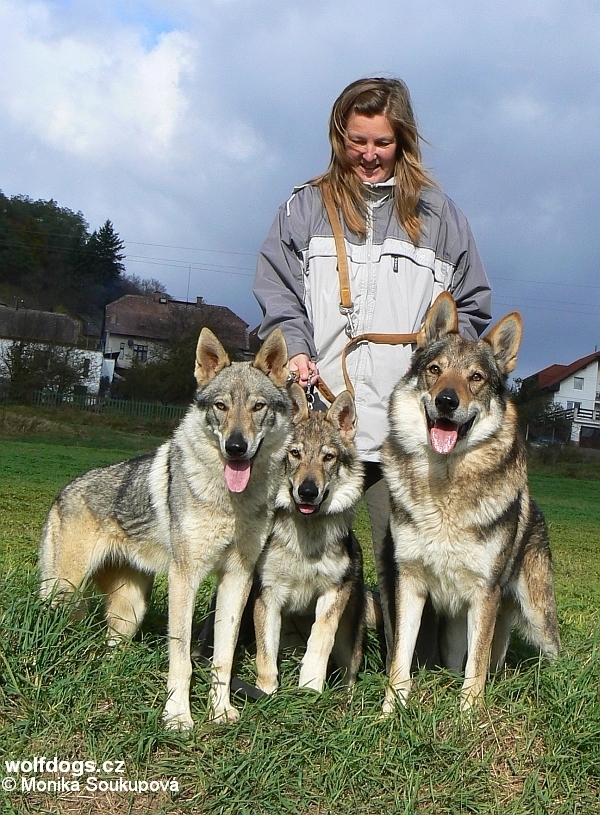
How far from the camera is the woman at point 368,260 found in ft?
16.2

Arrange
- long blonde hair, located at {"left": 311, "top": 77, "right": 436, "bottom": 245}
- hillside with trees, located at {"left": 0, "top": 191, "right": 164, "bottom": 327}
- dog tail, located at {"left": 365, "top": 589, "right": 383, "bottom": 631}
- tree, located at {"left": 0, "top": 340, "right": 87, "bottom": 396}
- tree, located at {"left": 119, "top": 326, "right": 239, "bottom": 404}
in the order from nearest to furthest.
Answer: long blonde hair, located at {"left": 311, "top": 77, "right": 436, "bottom": 245}
dog tail, located at {"left": 365, "top": 589, "right": 383, "bottom": 631}
tree, located at {"left": 0, "top": 340, "right": 87, "bottom": 396}
tree, located at {"left": 119, "top": 326, "right": 239, "bottom": 404}
hillside with trees, located at {"left": 0, "top": 191, "right": 164, "bottom": 327}

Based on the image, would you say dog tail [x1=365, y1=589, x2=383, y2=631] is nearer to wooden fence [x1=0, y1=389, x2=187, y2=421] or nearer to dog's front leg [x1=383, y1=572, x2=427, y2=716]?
dog's front leg [x1=383, y1=572, x2=427, y2=716]

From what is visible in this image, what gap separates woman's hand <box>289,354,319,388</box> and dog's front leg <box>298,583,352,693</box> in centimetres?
125

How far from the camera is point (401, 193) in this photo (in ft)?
16.3

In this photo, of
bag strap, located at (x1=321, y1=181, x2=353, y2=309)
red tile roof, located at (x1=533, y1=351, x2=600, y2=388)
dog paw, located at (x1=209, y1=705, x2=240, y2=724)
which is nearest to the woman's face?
bag strap, located at (x1=321, y1=181, x2=353, y2=309)

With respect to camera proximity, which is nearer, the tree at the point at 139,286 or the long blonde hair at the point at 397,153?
the long blonde hair at the point at 397,153

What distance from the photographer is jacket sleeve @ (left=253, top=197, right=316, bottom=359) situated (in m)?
5.02

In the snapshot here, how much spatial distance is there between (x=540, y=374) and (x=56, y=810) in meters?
73.7

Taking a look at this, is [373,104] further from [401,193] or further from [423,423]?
[423,423]

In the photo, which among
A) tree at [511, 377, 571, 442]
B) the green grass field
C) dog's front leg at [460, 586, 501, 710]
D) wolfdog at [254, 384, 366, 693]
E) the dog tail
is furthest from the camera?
tree at [511, 377, 571, 442]

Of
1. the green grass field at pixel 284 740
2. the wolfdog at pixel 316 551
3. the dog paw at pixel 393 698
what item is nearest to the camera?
the green grass field at pixel 284 740

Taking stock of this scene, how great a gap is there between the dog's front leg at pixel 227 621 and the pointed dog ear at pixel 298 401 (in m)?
1.00

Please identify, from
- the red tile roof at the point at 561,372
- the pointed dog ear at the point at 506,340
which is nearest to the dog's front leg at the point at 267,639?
the pointed dog ear at the point at 506,340

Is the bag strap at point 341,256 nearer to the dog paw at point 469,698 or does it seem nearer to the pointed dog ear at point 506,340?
the pointed dog ear at point 506,340
